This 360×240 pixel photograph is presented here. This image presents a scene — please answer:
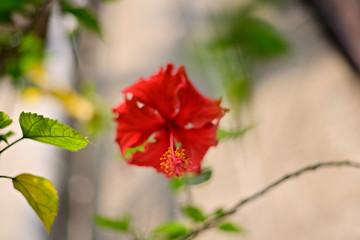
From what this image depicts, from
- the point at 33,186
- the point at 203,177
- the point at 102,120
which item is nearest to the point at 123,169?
the point at 102,120

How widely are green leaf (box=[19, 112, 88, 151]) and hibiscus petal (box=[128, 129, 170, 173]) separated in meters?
0.19

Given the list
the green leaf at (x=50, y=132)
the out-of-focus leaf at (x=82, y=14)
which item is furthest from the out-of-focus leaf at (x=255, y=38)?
the green leaf at (x=50, y=132)

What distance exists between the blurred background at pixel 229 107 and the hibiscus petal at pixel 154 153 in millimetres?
190

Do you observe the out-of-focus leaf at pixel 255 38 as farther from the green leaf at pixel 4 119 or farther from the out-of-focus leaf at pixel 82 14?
the green leaf at pixel 4 119

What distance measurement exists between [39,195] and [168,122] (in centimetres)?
28

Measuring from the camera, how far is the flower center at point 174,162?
594 mm

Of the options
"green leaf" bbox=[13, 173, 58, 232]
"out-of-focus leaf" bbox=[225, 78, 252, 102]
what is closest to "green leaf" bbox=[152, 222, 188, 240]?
"green leaf" bbox=[13, 173, 58, 232]

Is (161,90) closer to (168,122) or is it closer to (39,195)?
(168,122)

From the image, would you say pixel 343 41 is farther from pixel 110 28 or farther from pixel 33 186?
pixel 110 28

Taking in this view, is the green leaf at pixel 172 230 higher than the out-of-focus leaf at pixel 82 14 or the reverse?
the reverse

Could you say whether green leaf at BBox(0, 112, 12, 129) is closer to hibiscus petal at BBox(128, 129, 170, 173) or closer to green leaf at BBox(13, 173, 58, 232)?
green leaf at BBox(13, 173, 58, 232)

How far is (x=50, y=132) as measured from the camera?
0.45 m

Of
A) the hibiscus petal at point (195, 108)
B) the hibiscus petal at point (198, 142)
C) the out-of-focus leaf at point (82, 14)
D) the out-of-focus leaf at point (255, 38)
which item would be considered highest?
the out-of-focus leaf at point (255, 38)

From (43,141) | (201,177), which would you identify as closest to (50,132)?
(43,141)
